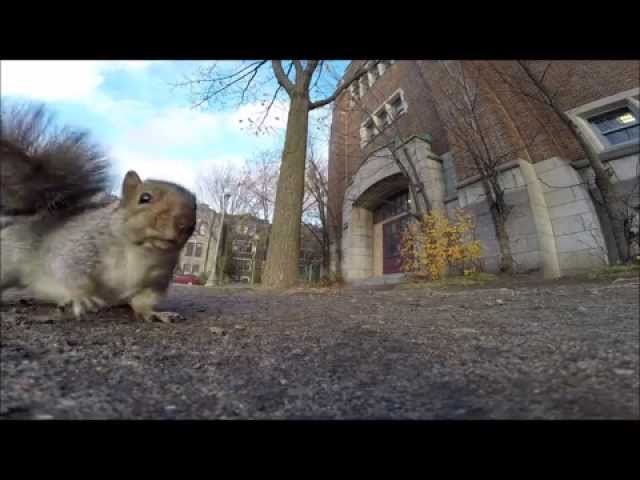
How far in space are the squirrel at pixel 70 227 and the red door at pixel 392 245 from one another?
71 centimetres

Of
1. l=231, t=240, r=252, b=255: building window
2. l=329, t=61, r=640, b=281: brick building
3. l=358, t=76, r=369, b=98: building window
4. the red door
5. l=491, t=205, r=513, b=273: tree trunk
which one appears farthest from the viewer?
l=358, t=76, r=369, b=98: building window

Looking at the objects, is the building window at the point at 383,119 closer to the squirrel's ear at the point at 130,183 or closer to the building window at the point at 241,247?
the building window at the point at 241,247

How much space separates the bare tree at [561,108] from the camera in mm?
618

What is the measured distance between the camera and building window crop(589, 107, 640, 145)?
56cm

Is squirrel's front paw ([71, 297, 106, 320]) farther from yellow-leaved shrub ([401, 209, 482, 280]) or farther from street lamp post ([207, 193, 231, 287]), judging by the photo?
yellow-leaved shrub ([401, 209, 482, 280])

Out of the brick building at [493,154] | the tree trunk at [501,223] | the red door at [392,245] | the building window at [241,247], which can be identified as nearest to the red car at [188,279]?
the building window at [241,247]

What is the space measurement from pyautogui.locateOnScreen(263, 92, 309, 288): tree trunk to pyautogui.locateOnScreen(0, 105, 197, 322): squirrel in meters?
0.40

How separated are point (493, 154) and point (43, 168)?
106cm

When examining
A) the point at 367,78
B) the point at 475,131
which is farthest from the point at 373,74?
the point at 475,131

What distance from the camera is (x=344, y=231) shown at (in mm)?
1185

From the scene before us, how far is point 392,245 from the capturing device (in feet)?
3.66

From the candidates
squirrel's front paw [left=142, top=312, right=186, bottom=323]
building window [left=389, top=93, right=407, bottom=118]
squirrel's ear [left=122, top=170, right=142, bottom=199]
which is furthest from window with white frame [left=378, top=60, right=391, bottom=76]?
squirrel's front paw [left=142, top=312, right=186, bottom=323]

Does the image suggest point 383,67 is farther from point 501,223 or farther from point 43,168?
point 43,168
